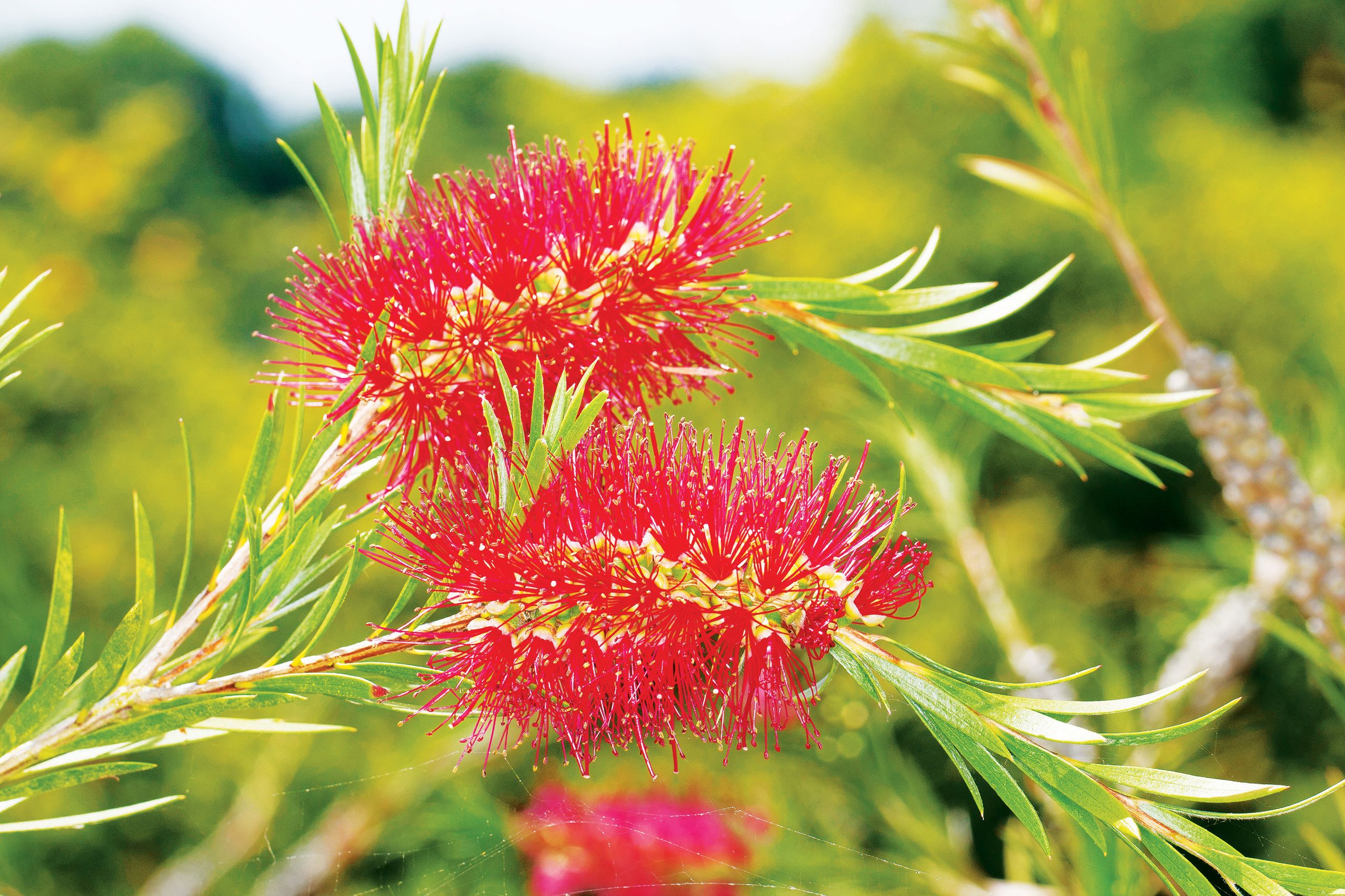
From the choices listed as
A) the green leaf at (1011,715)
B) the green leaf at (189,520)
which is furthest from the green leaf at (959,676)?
the green leaf at (189,520)

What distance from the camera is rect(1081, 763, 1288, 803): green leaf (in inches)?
4.7

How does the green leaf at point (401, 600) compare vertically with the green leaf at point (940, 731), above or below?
above

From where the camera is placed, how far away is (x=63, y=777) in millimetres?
140

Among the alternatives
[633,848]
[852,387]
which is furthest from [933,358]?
[852,387]

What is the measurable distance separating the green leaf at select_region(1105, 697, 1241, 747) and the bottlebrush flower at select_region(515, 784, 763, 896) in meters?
0.23

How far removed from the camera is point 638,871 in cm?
37

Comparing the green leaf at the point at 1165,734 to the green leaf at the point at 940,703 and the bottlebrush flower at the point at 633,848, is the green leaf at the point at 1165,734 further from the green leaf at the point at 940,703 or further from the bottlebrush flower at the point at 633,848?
the bottlebrush flower at the point at 633,848

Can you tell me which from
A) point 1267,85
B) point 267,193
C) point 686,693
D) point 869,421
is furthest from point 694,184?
point 267,193

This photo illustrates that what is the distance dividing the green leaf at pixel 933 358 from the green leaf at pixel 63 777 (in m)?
0.13

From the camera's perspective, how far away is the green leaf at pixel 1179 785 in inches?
4.7

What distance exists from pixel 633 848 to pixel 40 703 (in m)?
0.28

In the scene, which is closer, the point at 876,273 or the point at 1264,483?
the point at 876,273

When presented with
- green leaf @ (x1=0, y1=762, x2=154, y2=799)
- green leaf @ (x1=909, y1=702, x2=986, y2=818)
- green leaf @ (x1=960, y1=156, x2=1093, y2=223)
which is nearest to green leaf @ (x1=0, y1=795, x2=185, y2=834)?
green leaf @ (x1=0, y1=762, x2=154, y2=799)

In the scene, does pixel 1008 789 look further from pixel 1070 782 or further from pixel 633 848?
pixel 633 848
